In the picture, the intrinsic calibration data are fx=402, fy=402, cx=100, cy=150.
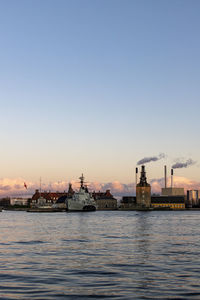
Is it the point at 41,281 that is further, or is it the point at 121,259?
the point at 121,259

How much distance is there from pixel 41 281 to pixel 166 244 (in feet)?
76.7

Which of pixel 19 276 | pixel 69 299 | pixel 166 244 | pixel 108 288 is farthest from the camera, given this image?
pixel 166 244

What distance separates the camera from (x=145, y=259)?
3288 cm

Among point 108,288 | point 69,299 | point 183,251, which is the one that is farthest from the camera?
point 183,251

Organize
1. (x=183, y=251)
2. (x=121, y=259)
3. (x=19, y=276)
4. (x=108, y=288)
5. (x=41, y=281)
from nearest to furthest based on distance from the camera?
(x=108, y=288) < (x=41, y=281) < (x=19, y=276) < (x=121, y=259) < (x=183, y=251)

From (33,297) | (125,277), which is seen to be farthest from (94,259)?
(33,297)

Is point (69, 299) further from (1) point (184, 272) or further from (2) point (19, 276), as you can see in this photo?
(1) point (184, 272)

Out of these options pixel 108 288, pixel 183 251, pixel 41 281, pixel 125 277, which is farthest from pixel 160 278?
pixel 183 251

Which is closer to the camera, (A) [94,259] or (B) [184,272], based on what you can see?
(B) [184,272]

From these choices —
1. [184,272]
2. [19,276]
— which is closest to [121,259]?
[184,272]

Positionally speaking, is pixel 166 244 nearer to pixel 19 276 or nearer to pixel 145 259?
pixel 145 259

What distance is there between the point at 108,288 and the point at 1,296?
5737mm

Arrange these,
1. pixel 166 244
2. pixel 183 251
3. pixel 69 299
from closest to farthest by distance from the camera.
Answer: pixel 69 299, pixel 183 251, pixel 166 244

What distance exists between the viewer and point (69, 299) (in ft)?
63.9
